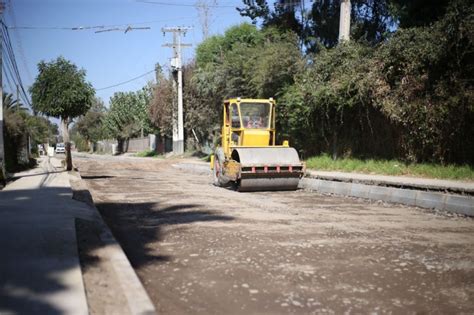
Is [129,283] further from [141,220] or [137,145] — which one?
[137,145]

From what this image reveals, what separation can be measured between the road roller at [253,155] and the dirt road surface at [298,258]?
341cm

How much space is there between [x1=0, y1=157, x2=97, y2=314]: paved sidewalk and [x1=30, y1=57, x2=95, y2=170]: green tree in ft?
36.4

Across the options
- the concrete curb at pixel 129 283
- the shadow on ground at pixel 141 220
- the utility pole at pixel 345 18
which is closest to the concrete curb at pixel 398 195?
the shadow on ground at pixel 141 220

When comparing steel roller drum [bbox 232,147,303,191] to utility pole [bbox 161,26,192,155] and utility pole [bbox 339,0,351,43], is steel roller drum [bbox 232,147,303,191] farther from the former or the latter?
utility pole [bbox 161,26,192,155]

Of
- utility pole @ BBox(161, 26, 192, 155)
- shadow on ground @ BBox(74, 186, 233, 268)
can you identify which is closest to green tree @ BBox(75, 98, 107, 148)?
utility pole @ BBox(161, 26, 192, 155)

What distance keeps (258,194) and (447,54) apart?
7.05 m

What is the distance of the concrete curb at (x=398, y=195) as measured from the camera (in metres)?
10.2

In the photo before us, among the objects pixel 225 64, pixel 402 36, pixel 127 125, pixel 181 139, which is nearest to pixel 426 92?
pixel 402 36

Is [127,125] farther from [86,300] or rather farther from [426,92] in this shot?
[86,300]

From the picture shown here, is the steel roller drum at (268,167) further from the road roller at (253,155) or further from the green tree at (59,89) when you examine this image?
the green tree at (59,89)

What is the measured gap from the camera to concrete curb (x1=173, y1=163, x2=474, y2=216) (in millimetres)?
10156

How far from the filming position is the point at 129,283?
4.68 m

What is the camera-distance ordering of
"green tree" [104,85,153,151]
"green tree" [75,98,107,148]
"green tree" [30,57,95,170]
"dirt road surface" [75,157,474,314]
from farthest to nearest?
"green tree" [75,98,107,148] < "green tree" [104,85,153,151] < "green tree" [30,57,95,170] < "dirt road surface" [75,157,474,314]

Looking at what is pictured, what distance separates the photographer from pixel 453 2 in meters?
14.1
